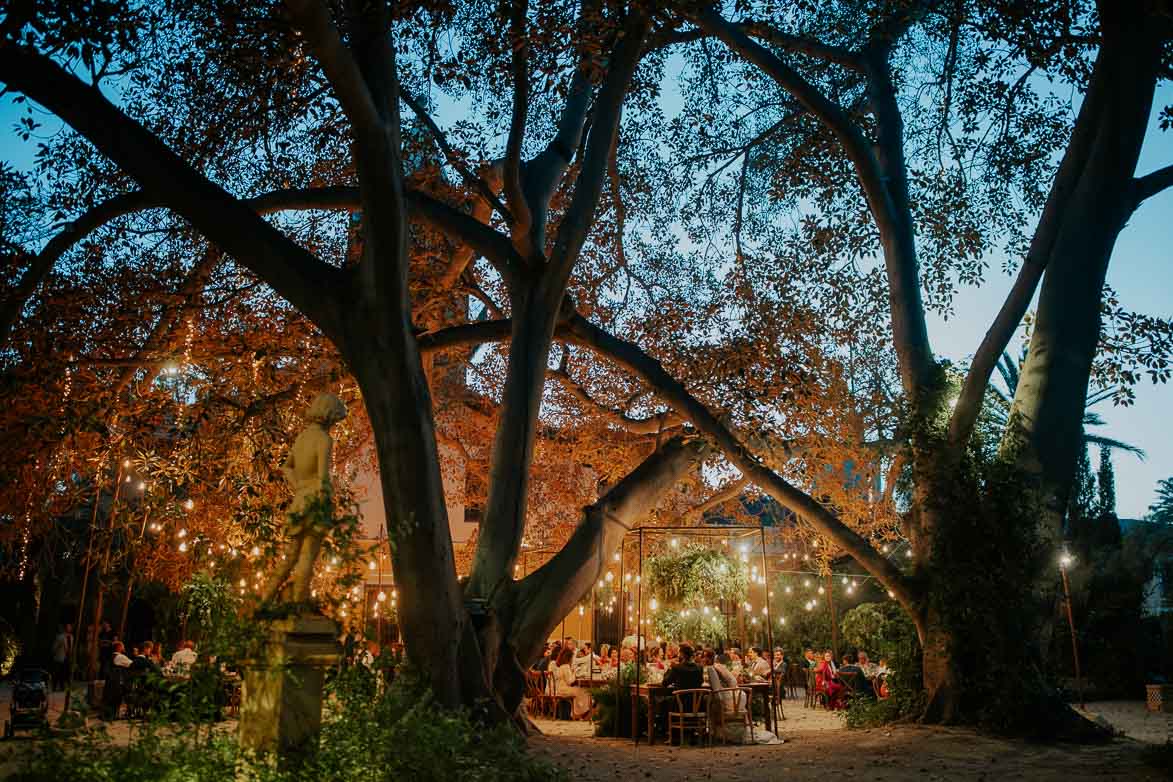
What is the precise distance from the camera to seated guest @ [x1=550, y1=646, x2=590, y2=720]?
48.8 feet

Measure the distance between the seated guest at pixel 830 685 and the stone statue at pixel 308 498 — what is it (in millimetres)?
14087

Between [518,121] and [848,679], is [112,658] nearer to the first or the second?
[518,121]

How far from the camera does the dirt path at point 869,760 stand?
750 cm

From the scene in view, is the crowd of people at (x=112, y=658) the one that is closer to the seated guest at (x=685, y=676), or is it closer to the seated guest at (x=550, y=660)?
the seated guest at (x=685, y=676)

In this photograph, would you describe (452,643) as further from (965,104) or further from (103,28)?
(965,104)

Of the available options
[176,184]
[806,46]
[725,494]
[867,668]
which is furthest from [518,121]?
[867,668]

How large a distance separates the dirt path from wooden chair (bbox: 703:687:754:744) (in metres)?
A: 0.63

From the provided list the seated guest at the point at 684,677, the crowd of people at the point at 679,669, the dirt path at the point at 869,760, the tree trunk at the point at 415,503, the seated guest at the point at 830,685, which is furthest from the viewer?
the seated guest at the point at 830,685

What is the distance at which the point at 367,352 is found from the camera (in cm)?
719

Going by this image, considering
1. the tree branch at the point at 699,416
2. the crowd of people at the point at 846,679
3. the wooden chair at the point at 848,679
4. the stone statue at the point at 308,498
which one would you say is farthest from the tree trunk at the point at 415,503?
the wooden chair at the point at 848,679

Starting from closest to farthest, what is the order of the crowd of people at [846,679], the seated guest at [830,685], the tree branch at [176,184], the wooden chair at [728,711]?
the tree branch at [176,184] < the wooden chair at [728,711] < the crowd of people at [846,679] < the seated guest at [830,685]

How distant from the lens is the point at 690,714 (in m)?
10.6

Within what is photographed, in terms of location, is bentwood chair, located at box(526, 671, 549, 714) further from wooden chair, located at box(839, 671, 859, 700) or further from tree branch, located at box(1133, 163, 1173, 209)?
Result: tree branch, located at box(1133, 163, 1173, 209)

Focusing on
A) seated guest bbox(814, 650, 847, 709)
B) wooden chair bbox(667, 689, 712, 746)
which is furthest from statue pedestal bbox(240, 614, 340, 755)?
seated guest bbox(814, 650, 847, 709)
